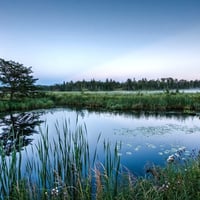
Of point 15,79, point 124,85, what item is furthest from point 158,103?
point 124,85

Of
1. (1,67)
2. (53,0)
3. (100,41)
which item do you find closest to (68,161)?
(53,0)

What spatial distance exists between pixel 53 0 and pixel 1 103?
1407 centimetres

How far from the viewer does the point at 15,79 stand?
2906 cm

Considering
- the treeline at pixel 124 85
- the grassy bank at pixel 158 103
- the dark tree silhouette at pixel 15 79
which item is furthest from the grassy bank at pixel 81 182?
the treeline at pixel 124 85

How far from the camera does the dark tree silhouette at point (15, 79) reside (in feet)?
92.8

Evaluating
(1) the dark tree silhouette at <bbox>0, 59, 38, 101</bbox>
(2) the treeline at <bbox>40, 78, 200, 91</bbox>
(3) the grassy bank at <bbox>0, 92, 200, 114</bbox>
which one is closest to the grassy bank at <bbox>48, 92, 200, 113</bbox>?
(3) the grassy bank at <bbox>0, 92, 200, 114</bbox>

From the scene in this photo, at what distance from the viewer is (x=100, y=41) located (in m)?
19.4

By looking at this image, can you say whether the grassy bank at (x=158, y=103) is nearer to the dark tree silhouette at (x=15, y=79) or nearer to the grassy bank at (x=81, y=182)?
the dark tree silhouette at (x=15, y=79)

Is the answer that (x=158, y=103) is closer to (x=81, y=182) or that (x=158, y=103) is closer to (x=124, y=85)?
(x=81, y=182)

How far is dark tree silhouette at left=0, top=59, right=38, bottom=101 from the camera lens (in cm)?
2828

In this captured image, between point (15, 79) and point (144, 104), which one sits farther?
point (15, 79)

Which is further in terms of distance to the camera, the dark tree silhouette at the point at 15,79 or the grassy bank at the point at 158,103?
the dark tree silhouette at the point at 15,79

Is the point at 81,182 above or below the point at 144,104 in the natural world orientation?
above

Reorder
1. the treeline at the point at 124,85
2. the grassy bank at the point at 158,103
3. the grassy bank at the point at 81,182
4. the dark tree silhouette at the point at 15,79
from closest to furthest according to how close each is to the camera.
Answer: the grassy bank at the point at 81,182 → the grassy bank at the point at 158,103 → the dark tree silhouette at the point at 15,79 → the treeline at the point at 124,85
